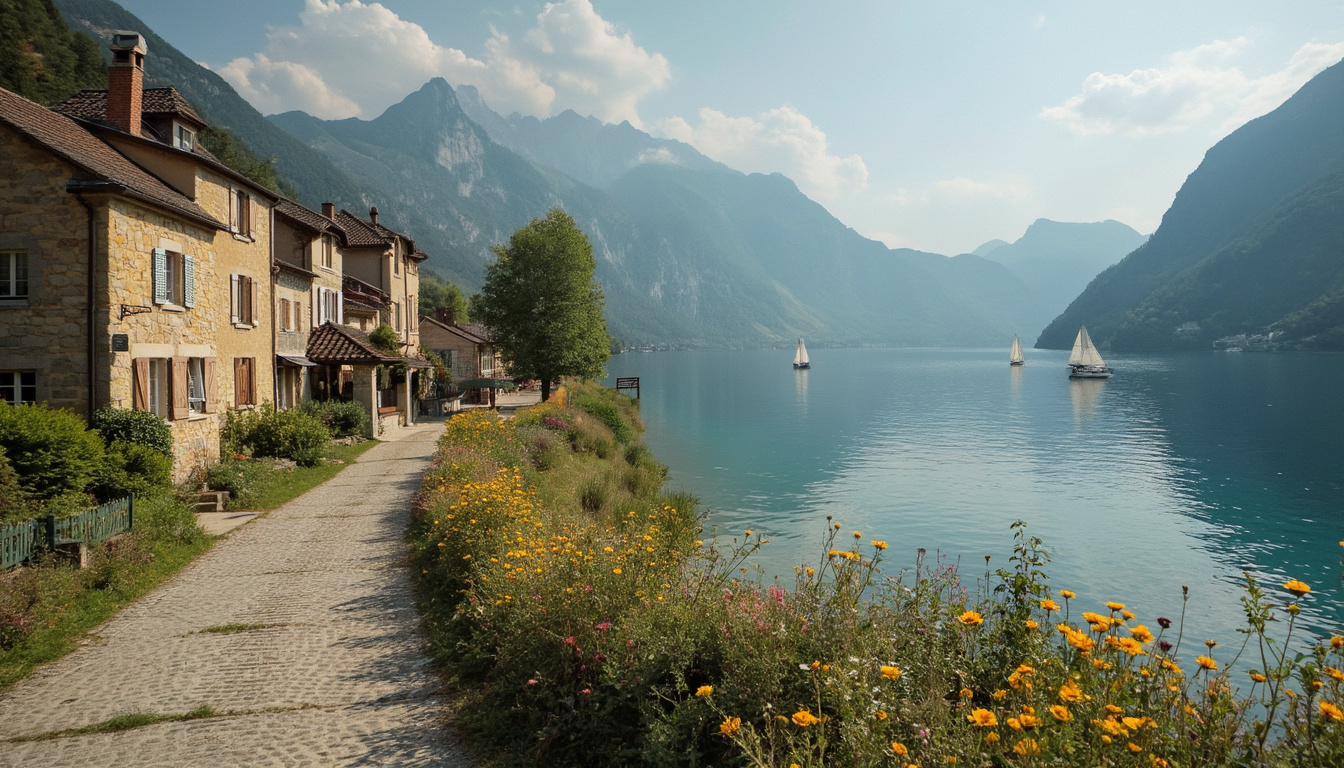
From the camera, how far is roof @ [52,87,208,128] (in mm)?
18922

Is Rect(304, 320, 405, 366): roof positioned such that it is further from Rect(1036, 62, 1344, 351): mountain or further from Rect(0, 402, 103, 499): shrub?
Rect(1036, 62, 1344, 351): mountain

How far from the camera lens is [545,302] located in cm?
4272

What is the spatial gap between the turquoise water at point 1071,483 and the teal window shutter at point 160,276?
16413mm

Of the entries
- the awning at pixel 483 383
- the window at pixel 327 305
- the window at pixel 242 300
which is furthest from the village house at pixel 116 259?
the awning at pixel 483 383

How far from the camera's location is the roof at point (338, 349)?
→ 90.1ft

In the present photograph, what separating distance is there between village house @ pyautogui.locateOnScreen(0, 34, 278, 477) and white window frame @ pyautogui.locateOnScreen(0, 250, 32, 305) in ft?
0.08

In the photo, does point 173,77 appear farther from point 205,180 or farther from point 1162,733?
point 1162,733

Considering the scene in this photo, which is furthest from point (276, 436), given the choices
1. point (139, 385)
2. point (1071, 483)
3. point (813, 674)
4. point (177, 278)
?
point (1071, 483)

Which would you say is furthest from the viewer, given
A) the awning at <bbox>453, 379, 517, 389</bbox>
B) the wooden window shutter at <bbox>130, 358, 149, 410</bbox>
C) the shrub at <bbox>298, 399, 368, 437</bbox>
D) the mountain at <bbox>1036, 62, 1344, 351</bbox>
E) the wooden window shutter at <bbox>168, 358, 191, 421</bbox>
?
the mountain at <bbox>1036, 62, 1344, 351</bbox>

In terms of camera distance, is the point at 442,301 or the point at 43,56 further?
the point at 442,301

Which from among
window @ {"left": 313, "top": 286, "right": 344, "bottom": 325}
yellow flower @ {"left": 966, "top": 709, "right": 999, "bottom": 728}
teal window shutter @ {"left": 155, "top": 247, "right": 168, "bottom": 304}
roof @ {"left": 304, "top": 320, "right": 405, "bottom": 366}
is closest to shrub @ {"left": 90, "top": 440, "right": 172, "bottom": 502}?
teal window shutter @ {"left": 155, "top": 247, "right": 168, "bottom": 304}

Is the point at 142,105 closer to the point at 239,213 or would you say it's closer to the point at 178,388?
the point at 239,213

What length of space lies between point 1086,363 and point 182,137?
328 ft

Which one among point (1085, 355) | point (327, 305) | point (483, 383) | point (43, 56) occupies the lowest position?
point (483, 383)
